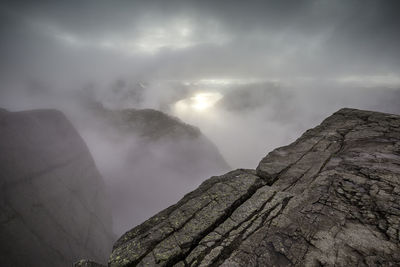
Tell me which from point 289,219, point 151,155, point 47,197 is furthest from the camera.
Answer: point 151,155

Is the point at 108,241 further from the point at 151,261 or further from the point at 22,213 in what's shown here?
the point at 151,261

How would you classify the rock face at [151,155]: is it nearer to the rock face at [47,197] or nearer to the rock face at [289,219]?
the rock face at [47,197]

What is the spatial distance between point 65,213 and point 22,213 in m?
7.71

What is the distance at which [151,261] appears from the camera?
14.0ft

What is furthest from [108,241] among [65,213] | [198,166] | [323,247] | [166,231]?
[198,166]

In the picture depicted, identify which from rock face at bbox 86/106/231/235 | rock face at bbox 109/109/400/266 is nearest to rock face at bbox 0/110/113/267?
rock face at bbox 109/109/400/266

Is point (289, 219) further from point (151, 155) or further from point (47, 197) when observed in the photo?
point (151, 155)

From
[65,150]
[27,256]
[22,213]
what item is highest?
[65,150]

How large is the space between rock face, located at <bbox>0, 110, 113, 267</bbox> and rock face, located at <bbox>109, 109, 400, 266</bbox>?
3527 centimetres

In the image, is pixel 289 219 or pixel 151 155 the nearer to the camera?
pixel 289 219

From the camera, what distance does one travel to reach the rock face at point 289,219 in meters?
3.92

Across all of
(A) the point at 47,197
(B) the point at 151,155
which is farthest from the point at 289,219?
(B) the point at 151,155

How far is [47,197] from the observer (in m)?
34.4

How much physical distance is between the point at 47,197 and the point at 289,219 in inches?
1818
